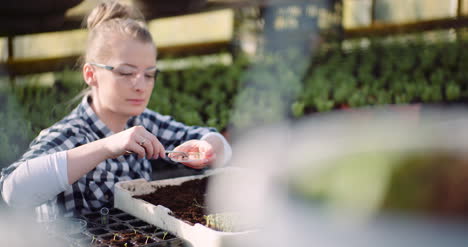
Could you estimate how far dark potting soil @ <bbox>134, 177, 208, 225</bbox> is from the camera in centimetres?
194

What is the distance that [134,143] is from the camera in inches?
75.0

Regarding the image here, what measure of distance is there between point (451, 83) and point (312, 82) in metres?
1.29

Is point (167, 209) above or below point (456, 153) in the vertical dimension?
below

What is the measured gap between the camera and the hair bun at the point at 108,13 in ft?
8.38

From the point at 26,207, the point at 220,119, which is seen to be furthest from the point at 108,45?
the point at 220,119

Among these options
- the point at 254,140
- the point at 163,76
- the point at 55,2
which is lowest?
the point at 254,140

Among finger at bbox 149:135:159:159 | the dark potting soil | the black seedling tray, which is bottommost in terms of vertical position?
the black seedling tray

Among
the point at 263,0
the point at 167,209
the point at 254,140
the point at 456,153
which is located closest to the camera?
the point at 456,153

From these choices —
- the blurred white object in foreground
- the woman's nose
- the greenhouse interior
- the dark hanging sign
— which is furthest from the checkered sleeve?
the dark hanging sign

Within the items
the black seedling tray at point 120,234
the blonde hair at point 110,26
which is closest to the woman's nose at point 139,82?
the blonde hair at point 110,26

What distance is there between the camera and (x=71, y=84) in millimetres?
4609

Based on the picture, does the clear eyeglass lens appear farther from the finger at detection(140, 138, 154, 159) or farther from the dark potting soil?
the finger at detection(140, 138, 154, 159)

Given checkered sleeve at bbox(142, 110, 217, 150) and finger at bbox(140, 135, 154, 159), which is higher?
finger at bbox(140, 135, 154, 159)

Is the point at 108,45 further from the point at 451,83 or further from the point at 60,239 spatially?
the point at 451,83
